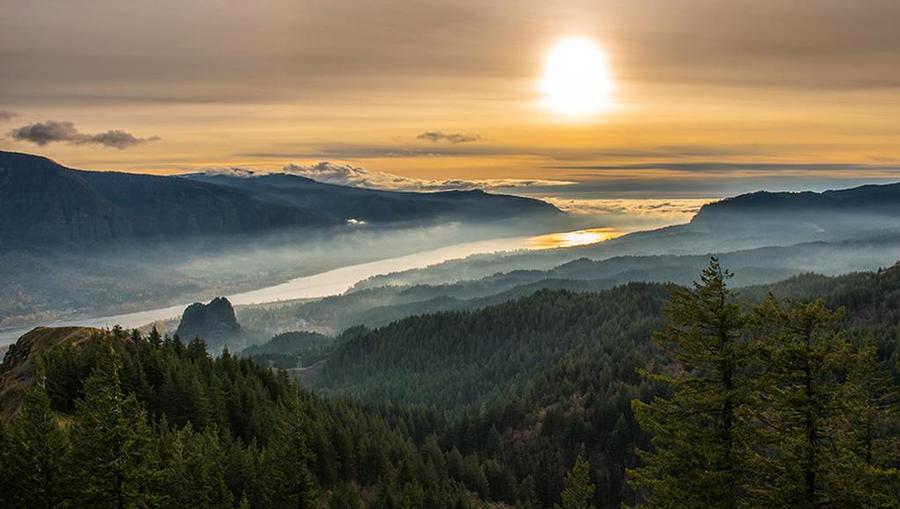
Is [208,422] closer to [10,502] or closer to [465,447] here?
[10,502]

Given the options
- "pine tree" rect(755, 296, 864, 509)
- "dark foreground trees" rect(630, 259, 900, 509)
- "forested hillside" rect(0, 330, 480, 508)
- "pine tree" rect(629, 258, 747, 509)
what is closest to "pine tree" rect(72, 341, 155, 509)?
"forested hillside" rect(0, 330, 480, 508)

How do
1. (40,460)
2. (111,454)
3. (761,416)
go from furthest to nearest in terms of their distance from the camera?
(40,460)
(111,454)
(761,416)

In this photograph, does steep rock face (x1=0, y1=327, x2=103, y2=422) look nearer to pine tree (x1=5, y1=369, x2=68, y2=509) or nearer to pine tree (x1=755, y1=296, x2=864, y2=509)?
pine tree (x1=5, y1=369, x2=68, y2=509)

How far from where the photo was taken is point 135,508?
3606 cm

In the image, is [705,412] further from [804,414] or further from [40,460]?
[40,460]

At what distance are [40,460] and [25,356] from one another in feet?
248

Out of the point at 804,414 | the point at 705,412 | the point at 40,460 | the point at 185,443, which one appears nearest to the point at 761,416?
the point at 804,414

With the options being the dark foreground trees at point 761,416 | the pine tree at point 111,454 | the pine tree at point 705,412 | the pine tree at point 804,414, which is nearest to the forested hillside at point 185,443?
the pine tree at point 111,454

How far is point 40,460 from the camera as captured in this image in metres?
40.8

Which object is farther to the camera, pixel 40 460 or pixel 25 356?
pixel 25 356

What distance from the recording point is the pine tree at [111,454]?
3572cm

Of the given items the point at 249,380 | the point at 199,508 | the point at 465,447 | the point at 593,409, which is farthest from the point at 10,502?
the point at 593,409

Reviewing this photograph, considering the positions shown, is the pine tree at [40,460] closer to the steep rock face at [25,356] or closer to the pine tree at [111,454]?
the pine tree at [111,454]

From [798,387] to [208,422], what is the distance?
248ft
